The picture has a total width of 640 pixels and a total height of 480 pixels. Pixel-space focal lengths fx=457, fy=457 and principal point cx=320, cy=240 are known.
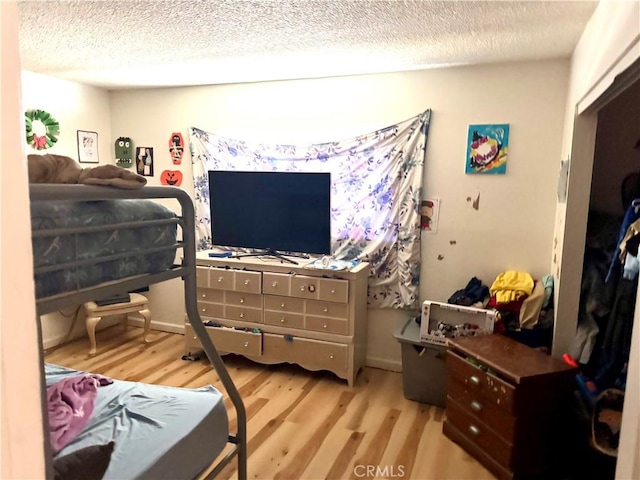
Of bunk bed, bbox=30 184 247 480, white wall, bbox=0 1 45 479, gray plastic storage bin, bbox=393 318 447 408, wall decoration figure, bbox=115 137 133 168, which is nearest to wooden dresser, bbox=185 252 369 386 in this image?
gray plastic storage bin, bbox=393 318 447 408

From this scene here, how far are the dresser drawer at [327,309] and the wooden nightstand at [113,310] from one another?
1612 mm

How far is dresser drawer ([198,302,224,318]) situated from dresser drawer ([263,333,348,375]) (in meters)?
0.41

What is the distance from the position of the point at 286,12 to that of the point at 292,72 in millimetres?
1245

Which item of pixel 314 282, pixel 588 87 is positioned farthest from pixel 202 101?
pixel 588 87

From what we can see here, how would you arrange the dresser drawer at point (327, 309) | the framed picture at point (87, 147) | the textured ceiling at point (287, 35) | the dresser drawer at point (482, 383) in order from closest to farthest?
1. the textured ceiling at point (287, 35)
2. the dresser drawer at point (482, 383)
3. the dresser drawer at point (327, 309)
4. the framed picture at point (87, 147)

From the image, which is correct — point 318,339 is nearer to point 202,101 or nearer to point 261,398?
point 261,398

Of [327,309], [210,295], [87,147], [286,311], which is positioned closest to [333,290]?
[327,309]

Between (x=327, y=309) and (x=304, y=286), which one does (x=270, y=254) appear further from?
(x=327, y=309)

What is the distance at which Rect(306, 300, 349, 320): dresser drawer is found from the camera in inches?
129

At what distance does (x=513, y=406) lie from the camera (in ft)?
7.23

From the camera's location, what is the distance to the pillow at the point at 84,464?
4.32 ft

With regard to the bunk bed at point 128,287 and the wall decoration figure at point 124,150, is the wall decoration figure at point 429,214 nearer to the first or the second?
the bunk bed at point 128,287

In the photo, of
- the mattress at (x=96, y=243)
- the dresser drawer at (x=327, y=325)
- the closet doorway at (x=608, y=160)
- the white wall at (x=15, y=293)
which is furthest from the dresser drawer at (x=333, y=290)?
the white wall at (x=15, y=293)

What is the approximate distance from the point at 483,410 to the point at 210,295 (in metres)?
2.15
